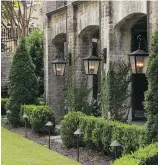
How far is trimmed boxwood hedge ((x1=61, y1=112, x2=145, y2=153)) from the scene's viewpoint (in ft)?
32.9

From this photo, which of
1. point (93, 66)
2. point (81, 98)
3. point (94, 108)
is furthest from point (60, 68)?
point (93, 66)

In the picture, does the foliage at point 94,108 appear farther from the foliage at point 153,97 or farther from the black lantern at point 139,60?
the foliage at point 153,97

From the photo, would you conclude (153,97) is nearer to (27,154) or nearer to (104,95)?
(104,95)

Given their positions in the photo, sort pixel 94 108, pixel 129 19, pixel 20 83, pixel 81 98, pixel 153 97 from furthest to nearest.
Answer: pixel 20 83
pixel 81 98
pixel 94 108
pixel 129 19
pixel 153 97

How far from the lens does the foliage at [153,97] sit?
895 centimetres

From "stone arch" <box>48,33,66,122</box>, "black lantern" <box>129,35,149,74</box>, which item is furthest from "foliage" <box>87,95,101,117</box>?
"black lantern" <box>129,35,149,74</box>

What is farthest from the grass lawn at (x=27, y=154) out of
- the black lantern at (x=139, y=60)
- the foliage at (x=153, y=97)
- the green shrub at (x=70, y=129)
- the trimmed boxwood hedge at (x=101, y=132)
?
the black lantern at (x=139, y=60)

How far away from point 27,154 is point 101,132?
222 centimetres

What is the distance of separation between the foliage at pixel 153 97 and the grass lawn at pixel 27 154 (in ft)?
8.55

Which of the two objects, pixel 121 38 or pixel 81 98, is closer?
pixel 121 38

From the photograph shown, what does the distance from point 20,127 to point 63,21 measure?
16.0 feet

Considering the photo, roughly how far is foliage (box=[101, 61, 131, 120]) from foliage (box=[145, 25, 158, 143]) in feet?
12.1

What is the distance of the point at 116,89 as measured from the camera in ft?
42.0

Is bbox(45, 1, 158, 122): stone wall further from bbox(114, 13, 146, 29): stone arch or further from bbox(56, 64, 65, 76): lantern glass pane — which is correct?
bbox(56, 64, 65, 76): lantern glass pane
